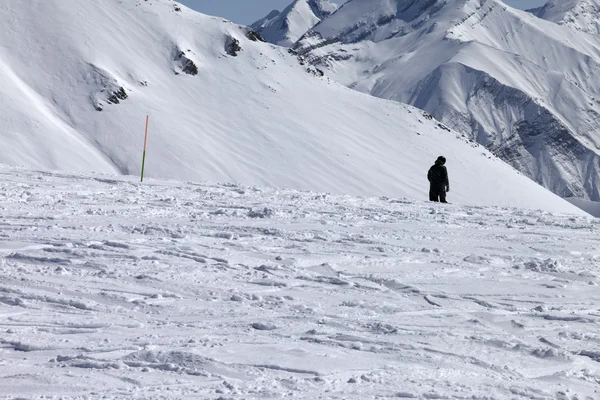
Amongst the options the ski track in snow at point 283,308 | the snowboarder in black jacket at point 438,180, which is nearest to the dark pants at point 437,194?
the snowboarder in black jacket at point 438,180

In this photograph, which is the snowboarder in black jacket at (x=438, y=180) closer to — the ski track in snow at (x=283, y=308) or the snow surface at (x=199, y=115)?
the ski track in snow at (x=283, y=308)

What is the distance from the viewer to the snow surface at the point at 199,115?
43562 mm

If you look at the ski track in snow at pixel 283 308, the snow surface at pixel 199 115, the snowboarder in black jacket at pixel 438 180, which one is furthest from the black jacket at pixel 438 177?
the snow surface at pixel 199 115

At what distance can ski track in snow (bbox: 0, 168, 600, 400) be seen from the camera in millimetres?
4539

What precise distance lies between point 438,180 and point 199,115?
36139 mm

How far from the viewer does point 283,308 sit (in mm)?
6211

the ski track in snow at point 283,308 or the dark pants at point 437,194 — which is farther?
the dark pants at point 437,194

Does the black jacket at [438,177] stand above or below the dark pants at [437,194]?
above

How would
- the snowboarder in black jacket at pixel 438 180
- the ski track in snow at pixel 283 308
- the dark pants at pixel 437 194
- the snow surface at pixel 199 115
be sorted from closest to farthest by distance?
the ski track in snow at pixel 283 308, the snowboarder in black jacket at pixel 438 180, the dark pants at pixel 437 194, the snow surface at pixel 199 115

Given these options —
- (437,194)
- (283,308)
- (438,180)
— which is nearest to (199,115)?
(437,194)

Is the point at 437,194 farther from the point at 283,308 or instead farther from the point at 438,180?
the point at 283,308

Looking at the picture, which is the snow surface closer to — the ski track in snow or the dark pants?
the dark pants

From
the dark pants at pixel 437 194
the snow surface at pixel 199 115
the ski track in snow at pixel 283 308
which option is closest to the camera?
the ski track in snow at pixel 283 308

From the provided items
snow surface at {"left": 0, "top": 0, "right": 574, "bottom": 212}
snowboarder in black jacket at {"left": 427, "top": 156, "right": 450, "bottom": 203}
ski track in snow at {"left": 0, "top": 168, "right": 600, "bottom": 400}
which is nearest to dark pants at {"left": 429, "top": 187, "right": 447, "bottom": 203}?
snowboarder in black jacket at {"left": 427, "top": 156, "right": 450, "bottom": 203}
